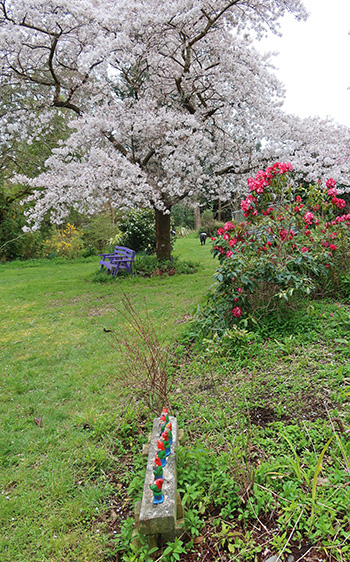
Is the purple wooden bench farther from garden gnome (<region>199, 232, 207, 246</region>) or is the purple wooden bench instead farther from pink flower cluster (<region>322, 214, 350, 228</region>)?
garden gnome (<region>199, 232, 207, 246</region>)

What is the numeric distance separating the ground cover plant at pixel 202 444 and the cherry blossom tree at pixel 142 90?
4.01 meters

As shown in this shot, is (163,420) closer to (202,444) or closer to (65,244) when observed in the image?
(202,444)

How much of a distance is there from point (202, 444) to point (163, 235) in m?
7.03

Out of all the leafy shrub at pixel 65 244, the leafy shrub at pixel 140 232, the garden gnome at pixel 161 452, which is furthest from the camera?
the leafy shrub at pixel 65 244

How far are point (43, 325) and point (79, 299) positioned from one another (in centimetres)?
155

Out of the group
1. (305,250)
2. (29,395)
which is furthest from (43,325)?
(305,250)

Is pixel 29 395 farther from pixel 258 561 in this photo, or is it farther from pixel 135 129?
pixel 135 129

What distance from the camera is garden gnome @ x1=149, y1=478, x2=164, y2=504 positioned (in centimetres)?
157

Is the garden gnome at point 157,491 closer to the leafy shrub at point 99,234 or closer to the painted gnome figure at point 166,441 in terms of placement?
→ the painted gnome figure at point 166,441

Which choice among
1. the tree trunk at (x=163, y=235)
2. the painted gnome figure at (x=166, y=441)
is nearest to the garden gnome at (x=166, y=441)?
the painted gnome figure at (x=166, y=441)

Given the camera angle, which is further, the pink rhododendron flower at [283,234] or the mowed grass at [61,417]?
the pink rhododendron flower at [283,234]

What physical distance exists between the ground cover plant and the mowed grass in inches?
0.4

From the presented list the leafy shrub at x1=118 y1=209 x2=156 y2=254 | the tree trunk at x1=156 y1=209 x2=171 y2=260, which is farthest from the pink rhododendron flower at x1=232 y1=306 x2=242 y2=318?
the leafy shrub at x1=118 y1=209 x2=156 y2=254

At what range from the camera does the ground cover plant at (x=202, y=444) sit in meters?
1.59
